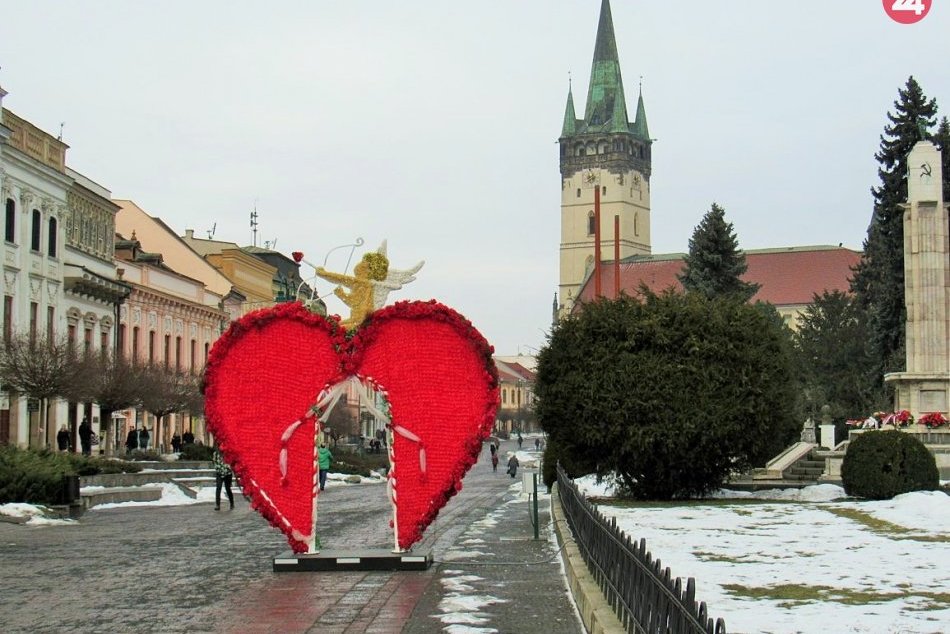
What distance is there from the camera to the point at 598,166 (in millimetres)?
178875

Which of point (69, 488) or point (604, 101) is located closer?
point (69, 488)

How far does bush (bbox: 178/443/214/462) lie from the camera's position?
51.5 meters

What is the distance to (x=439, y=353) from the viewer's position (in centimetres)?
1714

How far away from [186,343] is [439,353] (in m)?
54.7

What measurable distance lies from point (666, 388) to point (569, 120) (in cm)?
15639

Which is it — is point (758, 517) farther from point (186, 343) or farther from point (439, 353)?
point (186, 343)

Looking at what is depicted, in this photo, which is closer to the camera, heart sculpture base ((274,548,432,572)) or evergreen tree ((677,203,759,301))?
heart sculpture base ((274,548,432,572))

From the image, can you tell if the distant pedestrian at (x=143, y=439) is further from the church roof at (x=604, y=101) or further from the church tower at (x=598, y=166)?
the church roof at (x=604, y=101)

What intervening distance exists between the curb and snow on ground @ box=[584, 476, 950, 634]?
91 cm

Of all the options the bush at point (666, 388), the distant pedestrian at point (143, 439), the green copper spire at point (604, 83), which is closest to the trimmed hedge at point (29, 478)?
the bush at point (666, 388)

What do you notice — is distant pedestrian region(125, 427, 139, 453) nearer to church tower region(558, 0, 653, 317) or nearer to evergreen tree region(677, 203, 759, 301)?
evergreen tree region(677, 203, 759, 301)

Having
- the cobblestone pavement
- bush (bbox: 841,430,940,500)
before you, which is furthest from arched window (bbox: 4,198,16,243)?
bush (bbox: 841,430,940,500)

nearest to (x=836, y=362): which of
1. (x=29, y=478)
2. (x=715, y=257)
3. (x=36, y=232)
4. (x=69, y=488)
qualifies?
(x=715, y=257)

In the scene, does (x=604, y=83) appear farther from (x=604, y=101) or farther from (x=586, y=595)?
(x=586, y=595)
